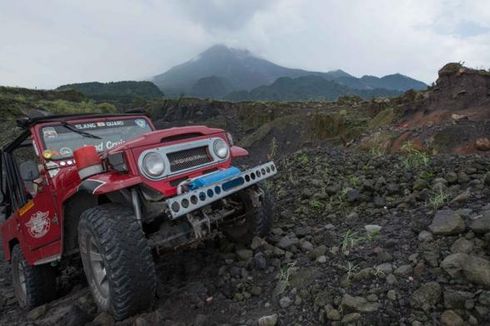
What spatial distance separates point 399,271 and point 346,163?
4.03m

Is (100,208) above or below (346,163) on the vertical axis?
above

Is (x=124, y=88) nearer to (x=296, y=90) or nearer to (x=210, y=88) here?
(x=296, y=90)

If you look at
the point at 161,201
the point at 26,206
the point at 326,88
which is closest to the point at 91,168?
the point at 161,201

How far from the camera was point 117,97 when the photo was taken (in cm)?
5788

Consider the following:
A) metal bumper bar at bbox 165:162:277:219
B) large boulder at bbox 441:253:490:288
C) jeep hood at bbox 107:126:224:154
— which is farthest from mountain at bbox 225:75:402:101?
large boulder at bbox 441:253:490:288

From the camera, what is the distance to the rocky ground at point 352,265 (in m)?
2.76

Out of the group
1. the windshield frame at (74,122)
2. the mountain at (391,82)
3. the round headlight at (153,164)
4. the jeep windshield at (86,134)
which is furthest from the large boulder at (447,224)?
the mountain at (391,82)

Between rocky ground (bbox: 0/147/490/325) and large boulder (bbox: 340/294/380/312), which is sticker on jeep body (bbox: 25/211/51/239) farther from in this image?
large boulder (bbox: 340/294/380/312)

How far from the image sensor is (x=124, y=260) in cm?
323

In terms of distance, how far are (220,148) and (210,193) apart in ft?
2.96

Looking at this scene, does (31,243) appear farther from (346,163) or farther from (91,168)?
(346,163)

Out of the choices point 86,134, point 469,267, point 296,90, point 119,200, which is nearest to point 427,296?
point 469,267

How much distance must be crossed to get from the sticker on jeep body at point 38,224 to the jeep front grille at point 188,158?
1.68m

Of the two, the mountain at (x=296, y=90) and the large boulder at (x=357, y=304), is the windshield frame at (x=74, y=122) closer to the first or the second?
the large boulder at (x=357, y=304)
